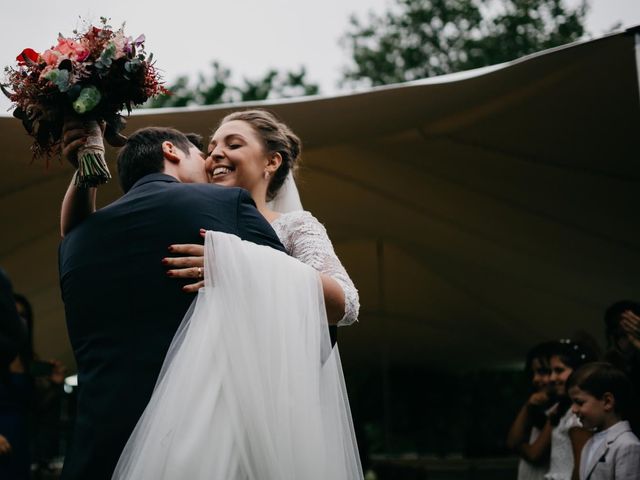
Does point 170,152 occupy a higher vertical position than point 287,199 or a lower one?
higher

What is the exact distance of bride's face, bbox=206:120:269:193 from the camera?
303 centimetres

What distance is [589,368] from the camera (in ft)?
13.4

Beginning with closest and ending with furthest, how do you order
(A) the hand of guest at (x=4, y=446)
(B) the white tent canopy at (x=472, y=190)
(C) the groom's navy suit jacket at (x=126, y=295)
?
(C) the groom's navy suit jacket at (x=126, y=295), (A) the hand of guest at (x=4, y=446), (B) the white tent canopy at (x=472, y=190)

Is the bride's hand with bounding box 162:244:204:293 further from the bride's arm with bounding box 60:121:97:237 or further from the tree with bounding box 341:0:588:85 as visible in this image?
the tree with bounding box 341:0:588:85

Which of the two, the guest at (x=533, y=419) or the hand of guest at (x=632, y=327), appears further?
the guest at (x=533, y=419)

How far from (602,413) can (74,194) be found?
9.12 feet

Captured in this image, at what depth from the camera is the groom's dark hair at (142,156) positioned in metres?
2.59

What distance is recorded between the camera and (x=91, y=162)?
2305 millimetres

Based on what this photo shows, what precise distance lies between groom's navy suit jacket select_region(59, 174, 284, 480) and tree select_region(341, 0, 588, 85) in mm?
18127

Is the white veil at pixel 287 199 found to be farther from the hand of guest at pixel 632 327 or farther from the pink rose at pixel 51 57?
the hand of guest at pixel 632 327

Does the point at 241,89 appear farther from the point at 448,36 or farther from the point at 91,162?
the point at 91,162

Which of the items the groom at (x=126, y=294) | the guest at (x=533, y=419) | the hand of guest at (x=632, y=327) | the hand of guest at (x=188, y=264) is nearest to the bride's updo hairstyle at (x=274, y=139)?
the groom at (x=126, y=294)

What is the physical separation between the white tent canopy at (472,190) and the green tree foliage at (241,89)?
17.0 meters

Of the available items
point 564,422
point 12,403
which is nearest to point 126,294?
point 12,403
